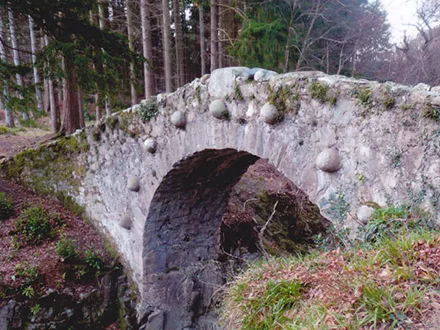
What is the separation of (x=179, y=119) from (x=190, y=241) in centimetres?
227

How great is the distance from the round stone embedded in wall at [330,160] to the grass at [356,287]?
0.49 m

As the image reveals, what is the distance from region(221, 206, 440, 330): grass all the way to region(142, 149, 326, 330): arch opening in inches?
86.3

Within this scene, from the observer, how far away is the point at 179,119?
13.0 ft

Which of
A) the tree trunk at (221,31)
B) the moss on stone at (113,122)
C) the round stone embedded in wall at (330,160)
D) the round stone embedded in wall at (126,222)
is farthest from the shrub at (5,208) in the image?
the tree trunk at (221,31)

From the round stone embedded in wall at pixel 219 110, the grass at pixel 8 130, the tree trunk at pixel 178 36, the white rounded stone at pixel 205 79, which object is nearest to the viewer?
the round stone embedded in wall at pixel 219 110

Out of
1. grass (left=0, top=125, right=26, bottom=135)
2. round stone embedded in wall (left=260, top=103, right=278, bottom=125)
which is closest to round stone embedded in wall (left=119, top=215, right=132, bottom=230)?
round stone embedded in wall (left=260, top=103, right=278, bottom=125)

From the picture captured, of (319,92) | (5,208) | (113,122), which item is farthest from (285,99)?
(5,208)

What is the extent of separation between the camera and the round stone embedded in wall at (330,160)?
2648 millimetres

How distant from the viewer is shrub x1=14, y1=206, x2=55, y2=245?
16.9 ft

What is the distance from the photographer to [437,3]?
325 inches

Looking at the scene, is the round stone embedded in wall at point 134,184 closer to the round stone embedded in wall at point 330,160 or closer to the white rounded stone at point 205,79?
the white rounded stone at point 205,79

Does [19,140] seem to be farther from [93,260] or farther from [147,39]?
[93,260]

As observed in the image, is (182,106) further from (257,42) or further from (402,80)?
(402,80)

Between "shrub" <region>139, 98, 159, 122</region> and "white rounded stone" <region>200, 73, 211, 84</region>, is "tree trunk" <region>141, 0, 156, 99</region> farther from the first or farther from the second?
"white rounded stone" <region>200, 73, 211, 84</region>
